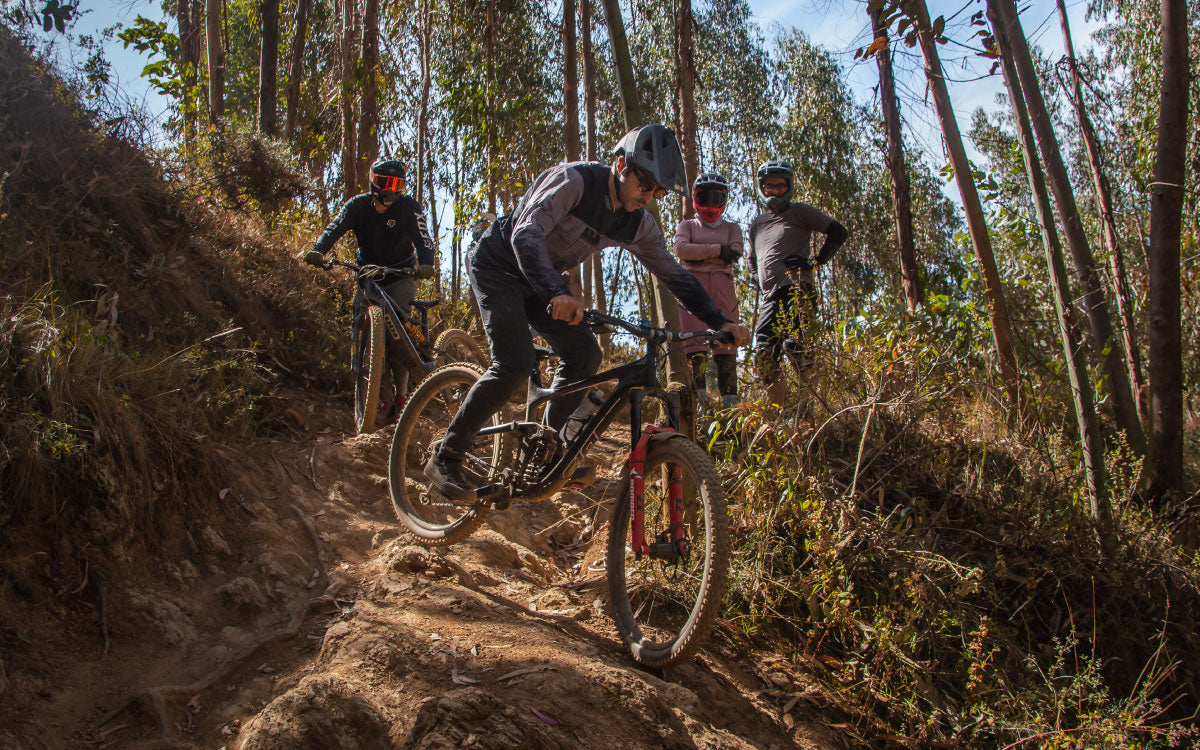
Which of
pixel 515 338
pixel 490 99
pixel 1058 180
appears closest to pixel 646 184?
pixel 515 338

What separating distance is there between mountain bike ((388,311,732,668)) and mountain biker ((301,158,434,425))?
2.03 m

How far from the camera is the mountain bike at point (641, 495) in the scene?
9.98ft

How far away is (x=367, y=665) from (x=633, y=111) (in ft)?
10.5

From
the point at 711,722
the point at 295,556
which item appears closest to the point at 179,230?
the point at 295,556

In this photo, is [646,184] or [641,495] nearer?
[641,495]

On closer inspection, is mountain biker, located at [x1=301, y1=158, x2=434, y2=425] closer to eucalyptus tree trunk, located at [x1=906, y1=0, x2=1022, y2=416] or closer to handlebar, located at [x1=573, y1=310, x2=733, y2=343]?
handlebar, located at [x1=573, y1=310, x2=733, y2=343]

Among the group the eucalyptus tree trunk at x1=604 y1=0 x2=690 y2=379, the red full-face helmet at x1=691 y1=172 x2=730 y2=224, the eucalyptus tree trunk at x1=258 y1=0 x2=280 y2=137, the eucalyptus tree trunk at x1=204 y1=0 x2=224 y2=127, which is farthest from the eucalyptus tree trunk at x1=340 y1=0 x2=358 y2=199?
the eucalyptus tree trunk at x1=604 y1=0 x2=690 y2=379

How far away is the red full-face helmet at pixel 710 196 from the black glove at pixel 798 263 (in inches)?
26.6

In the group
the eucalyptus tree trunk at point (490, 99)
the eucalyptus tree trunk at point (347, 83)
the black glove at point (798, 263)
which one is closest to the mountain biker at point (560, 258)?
the black glove at point (798, 263)

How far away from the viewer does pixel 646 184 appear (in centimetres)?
349

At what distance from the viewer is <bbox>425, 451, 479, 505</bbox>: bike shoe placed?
397 centimetres

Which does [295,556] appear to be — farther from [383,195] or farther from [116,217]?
[116,217]

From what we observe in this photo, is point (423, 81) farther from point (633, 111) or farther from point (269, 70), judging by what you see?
point (633, 111)

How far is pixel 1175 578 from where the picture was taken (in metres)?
4.18
